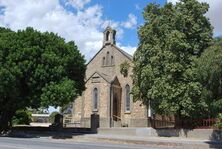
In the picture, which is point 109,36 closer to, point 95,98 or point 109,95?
point 95,98

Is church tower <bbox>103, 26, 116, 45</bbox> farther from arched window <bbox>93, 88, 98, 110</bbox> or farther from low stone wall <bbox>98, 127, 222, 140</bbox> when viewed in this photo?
low stone wall <bbox>98, 127, 222, 140</bbox>

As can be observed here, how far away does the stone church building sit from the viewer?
5044cm

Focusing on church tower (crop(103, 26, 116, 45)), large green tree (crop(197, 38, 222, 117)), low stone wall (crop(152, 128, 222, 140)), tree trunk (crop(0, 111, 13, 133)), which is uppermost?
church tower (crop(103, 26, 116, 45))

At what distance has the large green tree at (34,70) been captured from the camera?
112ft

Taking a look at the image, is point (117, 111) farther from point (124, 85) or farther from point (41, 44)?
point (41, 44)

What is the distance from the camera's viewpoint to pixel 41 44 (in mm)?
36406

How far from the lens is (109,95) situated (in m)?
50.2

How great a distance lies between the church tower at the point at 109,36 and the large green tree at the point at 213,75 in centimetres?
3106

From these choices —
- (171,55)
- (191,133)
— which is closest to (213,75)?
(191,133)

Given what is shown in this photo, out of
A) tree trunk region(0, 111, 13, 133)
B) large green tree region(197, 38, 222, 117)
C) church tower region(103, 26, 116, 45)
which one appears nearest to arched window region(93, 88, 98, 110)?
church tower region(103, 26, 116, 45)

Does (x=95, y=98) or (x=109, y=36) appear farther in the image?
(x=109, y=36)

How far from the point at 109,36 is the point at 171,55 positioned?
23.2 m

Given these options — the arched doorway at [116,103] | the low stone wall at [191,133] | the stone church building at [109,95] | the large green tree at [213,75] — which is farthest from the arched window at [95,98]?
the large green tree at [213,75]

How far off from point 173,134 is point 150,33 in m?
8.51
